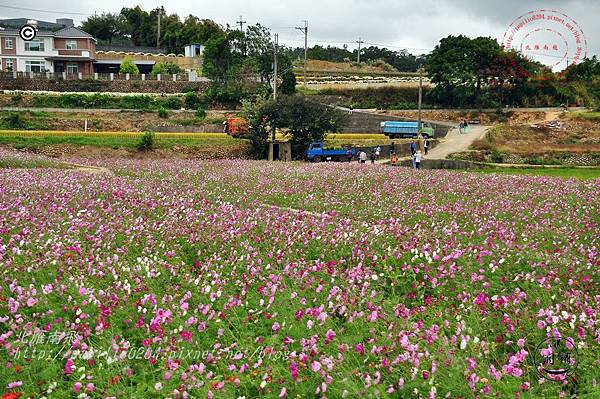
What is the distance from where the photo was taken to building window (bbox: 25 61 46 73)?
72.8 meters

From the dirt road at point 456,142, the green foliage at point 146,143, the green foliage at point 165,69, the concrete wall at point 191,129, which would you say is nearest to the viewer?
the green foliage at point 146,143

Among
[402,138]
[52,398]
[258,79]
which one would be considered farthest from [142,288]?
[258,79]

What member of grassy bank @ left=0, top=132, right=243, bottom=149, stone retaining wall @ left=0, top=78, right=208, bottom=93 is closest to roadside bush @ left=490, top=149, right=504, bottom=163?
grassy bank @ left=0, top=132, right=243, bottom=149

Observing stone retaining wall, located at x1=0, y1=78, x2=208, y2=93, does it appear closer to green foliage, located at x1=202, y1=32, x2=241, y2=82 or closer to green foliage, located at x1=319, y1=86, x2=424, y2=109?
green foliage, located at x1=202, y1=32, x2=241, y2=82

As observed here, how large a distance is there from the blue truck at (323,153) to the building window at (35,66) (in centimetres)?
4618

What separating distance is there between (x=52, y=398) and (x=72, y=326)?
114cm

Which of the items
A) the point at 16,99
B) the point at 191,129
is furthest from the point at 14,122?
the point at 191,129

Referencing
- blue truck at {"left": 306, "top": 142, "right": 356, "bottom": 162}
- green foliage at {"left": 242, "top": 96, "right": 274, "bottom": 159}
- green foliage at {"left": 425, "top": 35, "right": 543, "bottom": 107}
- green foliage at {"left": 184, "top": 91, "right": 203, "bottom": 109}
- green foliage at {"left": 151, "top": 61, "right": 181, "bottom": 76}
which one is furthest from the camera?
green foliage at {"left": 151, "top": 61, "right": 181, "bottom": 76}

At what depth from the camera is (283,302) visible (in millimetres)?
6699

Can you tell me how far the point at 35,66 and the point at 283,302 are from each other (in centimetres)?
7534

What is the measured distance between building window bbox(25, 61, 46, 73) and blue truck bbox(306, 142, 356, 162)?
4618 cm

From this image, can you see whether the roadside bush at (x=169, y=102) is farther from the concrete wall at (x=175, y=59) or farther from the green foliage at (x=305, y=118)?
the green foliage at (x=305, y=118)

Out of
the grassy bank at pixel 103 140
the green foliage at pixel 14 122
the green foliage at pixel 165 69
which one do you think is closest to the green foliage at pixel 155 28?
the green foliage at pixel 165 69

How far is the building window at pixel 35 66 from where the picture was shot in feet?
239
